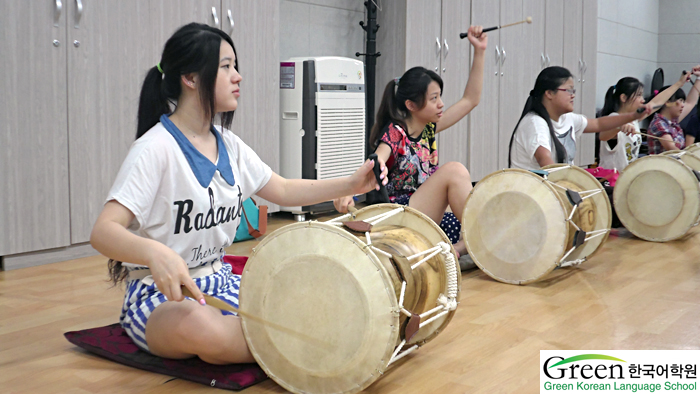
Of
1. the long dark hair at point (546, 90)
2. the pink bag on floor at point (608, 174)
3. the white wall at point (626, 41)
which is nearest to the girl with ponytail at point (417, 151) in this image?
the long dark hair at point (546, 90)

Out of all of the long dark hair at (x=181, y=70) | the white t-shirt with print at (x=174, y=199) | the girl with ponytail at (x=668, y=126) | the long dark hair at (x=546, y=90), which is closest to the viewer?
the white t-shirt with print at (x=174, y=199)

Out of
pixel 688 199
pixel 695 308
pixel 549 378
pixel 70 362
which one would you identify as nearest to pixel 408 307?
pixel 549 378

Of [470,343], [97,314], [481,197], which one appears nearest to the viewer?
[470,343]

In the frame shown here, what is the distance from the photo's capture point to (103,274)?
9.64 ft

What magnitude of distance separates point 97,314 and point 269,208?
206 cm

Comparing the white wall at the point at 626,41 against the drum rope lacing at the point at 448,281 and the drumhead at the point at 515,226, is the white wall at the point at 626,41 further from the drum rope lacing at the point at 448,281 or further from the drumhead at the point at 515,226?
the drum rope lacing at the point at 448,281

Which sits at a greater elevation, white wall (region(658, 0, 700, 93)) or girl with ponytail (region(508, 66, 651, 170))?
white wall (region(658, 0, 700, 93))

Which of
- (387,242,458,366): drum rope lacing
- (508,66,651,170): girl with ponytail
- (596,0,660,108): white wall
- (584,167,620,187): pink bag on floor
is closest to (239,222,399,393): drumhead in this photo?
(387,242,458,366): drum rope lacing

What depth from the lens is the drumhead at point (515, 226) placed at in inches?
105

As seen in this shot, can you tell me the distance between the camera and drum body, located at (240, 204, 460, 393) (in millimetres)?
1540

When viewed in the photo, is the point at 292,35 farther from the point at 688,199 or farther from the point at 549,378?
the point at 549,378

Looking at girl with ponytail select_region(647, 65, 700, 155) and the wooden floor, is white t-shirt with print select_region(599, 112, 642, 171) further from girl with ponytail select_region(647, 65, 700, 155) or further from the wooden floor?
the wooden floor

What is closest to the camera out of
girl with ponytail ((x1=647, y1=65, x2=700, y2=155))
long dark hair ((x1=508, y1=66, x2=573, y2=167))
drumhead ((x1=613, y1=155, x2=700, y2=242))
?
drumhead ((x1=613, y1=155, x2=700, y2=242))

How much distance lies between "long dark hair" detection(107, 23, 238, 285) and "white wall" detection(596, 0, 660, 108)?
Answer: 24.3 ft
